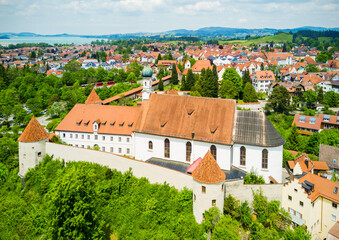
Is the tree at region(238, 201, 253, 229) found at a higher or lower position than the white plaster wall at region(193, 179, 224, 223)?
lower

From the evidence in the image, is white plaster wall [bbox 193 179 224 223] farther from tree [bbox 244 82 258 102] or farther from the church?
tree [bbox 244 82 258 102]

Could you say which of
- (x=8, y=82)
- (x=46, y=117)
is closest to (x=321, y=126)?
(x=46, y=117)

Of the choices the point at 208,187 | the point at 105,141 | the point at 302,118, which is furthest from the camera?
the point at 302,118

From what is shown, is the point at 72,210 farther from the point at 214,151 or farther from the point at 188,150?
the point at 214,151

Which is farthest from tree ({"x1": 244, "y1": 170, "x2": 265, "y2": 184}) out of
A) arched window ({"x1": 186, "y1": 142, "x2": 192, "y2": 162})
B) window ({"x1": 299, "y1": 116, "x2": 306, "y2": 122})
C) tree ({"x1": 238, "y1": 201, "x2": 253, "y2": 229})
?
window ({"x1": 299, "y1": 116, "x2": 306, "y2": 122})

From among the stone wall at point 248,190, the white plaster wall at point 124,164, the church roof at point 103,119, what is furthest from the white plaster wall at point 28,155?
the stone wall at point 248,190

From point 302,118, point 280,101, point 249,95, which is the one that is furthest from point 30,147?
point 302,118

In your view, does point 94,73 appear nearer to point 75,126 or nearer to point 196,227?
point 75,126
